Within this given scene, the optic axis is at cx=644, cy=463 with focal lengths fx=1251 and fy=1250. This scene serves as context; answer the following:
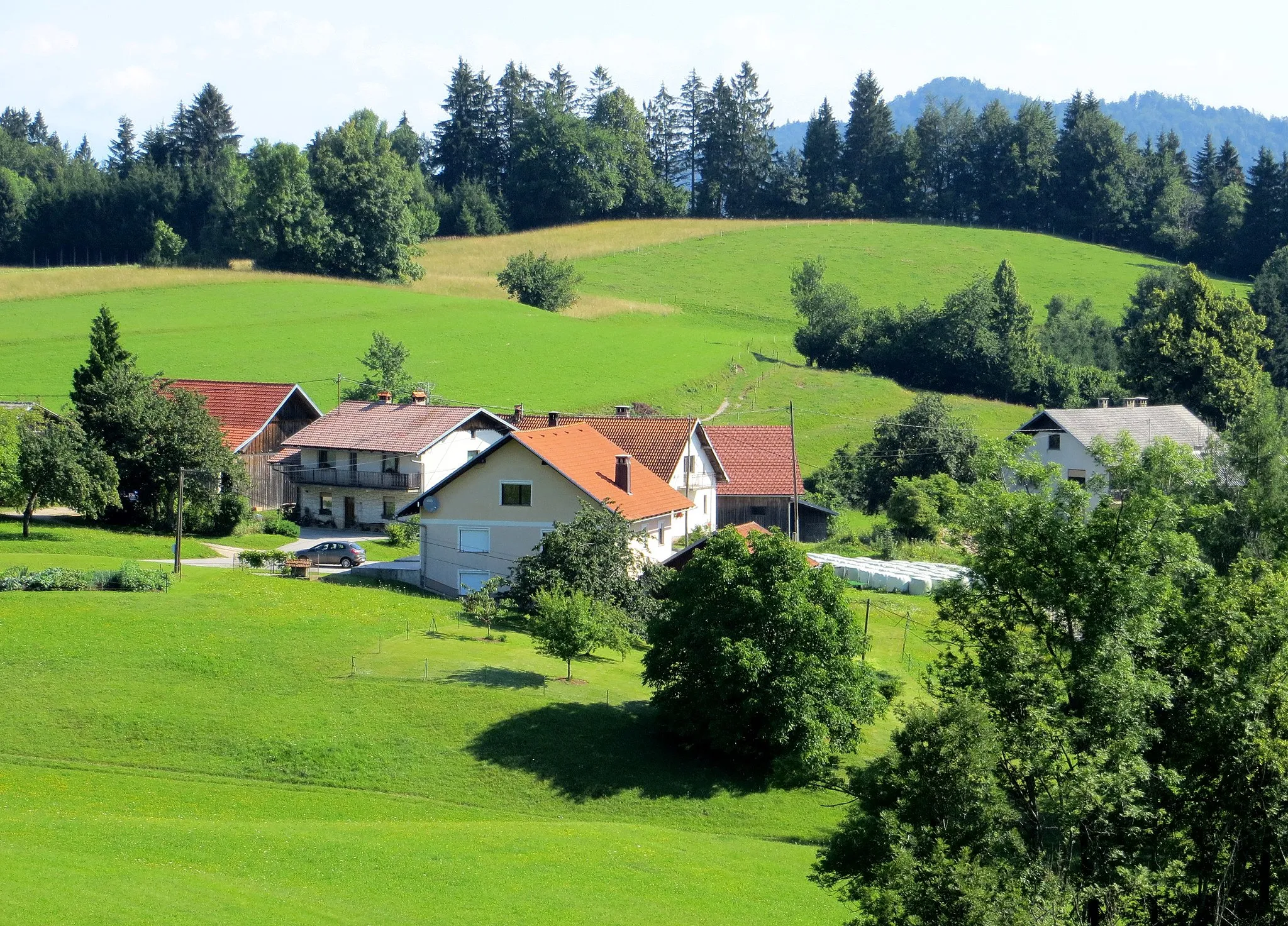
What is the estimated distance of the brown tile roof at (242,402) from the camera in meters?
65.3

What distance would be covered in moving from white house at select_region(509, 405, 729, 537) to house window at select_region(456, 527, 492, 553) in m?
8.61

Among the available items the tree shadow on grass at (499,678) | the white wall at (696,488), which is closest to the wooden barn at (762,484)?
the white wall at (696,488)

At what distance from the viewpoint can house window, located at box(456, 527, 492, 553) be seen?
4881 cm

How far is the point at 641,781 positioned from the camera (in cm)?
3053

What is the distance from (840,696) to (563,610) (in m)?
8.33

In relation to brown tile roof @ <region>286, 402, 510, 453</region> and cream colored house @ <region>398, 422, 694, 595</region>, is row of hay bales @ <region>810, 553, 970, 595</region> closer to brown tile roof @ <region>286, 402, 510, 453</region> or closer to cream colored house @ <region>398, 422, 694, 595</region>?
cream colored house @ <region>398, 422, 694, 595</region>

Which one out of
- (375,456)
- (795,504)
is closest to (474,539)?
(795,504)

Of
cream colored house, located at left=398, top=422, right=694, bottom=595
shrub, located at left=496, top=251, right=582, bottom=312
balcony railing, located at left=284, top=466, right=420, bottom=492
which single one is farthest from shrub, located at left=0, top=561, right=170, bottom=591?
shrub, located at left=496, top=251, right=582, bottom=312

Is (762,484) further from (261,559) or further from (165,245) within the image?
(165,245)

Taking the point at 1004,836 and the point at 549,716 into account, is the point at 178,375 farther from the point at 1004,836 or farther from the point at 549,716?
the point at 1004,836

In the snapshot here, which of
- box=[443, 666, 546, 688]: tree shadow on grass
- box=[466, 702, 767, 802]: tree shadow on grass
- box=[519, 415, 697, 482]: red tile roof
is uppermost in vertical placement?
box=[519, 415, 697, 482]: red tile roof

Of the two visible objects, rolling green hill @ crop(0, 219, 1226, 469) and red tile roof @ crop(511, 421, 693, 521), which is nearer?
red tile roof @ crop(511, 421, 693, 521)

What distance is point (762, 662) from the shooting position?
1227 inches

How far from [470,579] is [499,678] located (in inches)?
552
